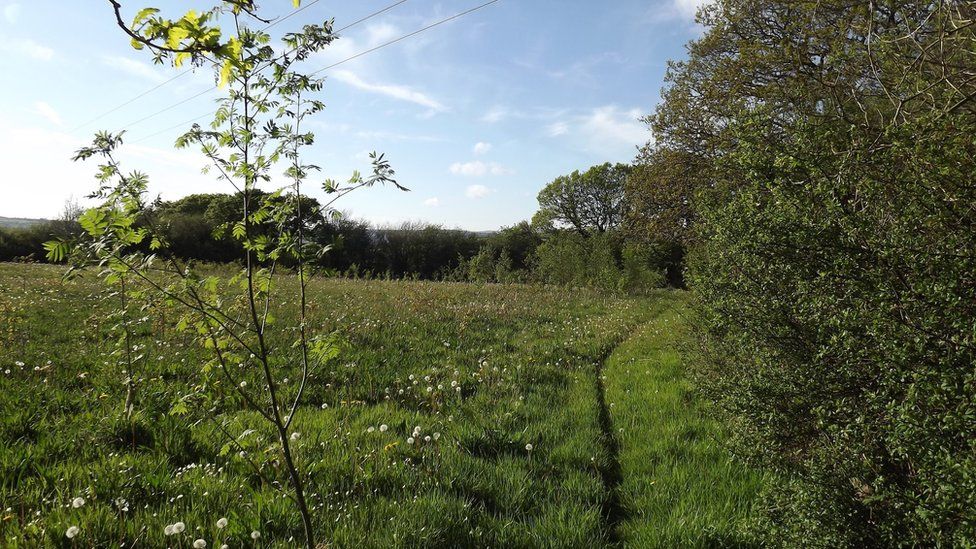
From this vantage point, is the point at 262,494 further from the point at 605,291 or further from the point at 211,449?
the point at 605,291

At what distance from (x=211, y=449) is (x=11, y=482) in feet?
4.34

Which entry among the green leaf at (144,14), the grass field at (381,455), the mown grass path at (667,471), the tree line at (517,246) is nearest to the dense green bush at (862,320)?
the mown grass path at (667,471)

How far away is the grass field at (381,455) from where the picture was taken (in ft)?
10.6

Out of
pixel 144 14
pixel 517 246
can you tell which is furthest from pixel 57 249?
pixel 517 246

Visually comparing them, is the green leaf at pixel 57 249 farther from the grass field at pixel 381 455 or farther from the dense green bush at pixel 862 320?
the dense green bush at pixel 862 320

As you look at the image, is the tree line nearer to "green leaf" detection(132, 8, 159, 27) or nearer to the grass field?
the grass field

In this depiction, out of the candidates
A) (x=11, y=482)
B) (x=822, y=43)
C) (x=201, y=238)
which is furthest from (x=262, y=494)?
(x=201, y=238)

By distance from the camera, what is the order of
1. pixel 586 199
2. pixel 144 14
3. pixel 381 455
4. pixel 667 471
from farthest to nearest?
1. pixel 586 199
2. pixel 667 471
3. pixel 381 455
4. pixel 144 14

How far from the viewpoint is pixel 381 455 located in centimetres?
424

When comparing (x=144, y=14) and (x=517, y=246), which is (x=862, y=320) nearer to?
(x=144, y=14)

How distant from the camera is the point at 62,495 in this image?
322 centimetres

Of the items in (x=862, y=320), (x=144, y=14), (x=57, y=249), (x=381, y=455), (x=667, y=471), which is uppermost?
(x=144, y=14)

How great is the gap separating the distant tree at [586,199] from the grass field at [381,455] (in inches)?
1858

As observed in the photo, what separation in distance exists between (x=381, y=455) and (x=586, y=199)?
52.9m
